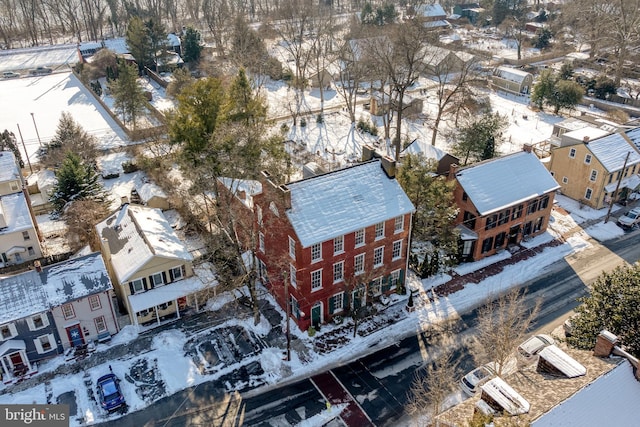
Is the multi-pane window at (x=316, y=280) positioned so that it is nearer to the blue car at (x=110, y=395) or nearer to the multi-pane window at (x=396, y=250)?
the multi-pane window at (x=396, y=250)

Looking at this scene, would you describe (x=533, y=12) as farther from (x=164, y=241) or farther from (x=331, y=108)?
(x=164, y=241)

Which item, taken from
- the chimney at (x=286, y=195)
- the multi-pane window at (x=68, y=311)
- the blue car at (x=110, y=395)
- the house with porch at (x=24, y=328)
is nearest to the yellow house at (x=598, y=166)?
the chimney at (x=286, y=195)

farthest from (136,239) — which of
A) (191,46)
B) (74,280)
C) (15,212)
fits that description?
(191,46)

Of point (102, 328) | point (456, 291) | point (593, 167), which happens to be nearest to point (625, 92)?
point (593, 167)

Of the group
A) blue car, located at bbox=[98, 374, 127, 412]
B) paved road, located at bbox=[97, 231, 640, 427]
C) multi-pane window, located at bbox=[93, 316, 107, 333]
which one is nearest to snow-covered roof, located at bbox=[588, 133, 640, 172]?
paved road, located at bbox=[97, 231, 640, 427]

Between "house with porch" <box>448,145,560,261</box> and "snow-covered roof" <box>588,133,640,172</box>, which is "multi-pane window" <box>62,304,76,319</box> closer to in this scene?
"house with porch" <box>448,145,560,261</box>

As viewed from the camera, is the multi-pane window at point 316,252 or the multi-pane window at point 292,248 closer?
the multi-pane window at point 316,252
